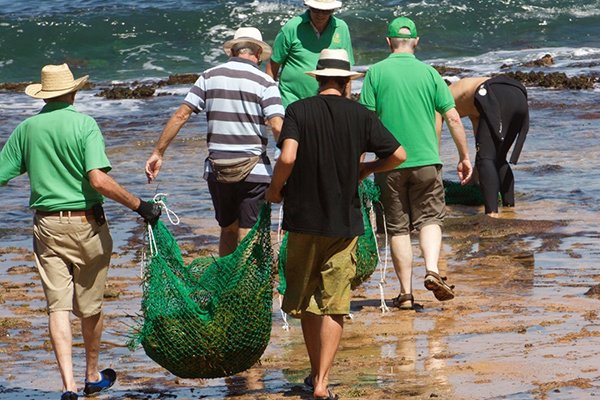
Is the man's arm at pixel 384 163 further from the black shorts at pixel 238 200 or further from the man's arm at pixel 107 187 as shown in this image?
the black shorts at pixel 238 200

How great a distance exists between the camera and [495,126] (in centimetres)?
1083

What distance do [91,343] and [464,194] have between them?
20.5 feet

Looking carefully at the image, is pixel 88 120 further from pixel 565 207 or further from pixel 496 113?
pixel 565 207

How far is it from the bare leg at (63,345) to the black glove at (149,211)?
0.62 metres

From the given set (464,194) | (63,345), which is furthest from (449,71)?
(63,345)

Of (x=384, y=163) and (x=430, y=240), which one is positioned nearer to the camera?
(x=384, y=163)

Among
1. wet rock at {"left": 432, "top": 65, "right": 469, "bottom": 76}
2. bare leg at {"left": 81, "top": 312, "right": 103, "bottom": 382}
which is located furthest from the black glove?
wet rock at {"left": 432, "top": 65, "right": 469, "bottom": 76}

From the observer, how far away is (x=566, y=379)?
6012 millimetres

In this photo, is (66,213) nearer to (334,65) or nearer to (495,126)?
(334,65)

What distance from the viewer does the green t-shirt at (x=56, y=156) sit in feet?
20.2

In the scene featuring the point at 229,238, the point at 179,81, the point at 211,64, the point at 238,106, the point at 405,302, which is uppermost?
the point at 238,106

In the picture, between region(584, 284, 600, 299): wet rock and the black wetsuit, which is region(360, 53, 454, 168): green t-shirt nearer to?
region(584, 284, 600, 299): wet rock

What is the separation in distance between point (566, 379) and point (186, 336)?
184cm

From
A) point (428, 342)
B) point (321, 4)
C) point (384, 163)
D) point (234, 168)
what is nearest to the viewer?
point (384, 163)
